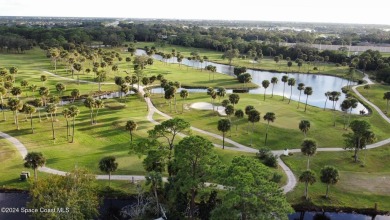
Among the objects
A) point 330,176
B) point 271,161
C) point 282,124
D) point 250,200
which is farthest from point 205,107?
point 250,200

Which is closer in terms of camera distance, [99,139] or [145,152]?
[145,152]

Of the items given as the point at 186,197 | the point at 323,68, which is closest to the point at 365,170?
the point at 186,197

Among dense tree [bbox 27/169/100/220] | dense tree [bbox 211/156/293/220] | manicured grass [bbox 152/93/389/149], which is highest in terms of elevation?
dense tree [bbox 211/156/293/220]

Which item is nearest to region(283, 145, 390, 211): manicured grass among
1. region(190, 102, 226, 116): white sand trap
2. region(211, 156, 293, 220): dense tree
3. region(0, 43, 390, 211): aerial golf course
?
region(0, 43, 390, 211): aerial golf course

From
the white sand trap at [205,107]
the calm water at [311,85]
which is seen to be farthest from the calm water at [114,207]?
the calm water at [311,85]

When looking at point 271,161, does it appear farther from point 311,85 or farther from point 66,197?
point 311,85

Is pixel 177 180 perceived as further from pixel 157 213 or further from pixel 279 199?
pixel 279 199

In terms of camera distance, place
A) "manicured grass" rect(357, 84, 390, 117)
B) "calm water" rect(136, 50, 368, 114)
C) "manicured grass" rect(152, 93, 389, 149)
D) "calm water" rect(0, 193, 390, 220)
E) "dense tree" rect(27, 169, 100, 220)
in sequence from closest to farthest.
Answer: "dense tree" rect(27, 169, 100, 220) → "calm water" rect(0, 193, 390, 220) → "manicured grass" rect(152, 93, 389, 149) → "manicured grass" rect(357, 84, 390, 117) → "calm water" rect(136, 50, 368, 114)

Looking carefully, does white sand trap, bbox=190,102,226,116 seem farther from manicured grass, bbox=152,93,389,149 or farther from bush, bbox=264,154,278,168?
bush, bbox=264,154,278,168
